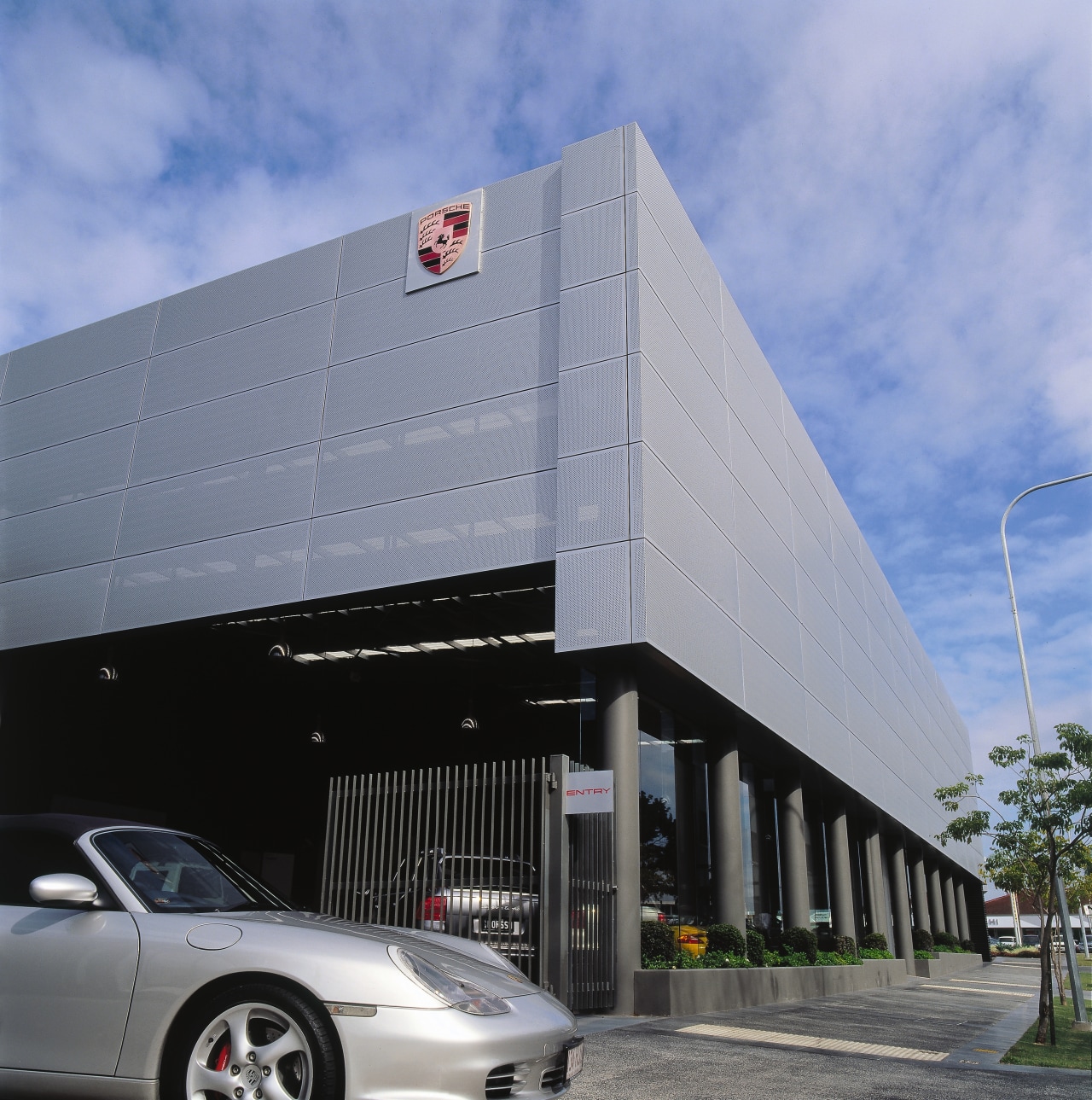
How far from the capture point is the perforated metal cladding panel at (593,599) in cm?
1155

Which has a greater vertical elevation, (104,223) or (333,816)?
(104,223)

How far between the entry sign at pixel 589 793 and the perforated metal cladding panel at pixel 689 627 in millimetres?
2349

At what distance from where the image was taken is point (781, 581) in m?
19.5

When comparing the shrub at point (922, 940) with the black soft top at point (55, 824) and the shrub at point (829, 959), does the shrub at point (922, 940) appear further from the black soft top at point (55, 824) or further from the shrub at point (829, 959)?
the black soft top at point (55, 824)

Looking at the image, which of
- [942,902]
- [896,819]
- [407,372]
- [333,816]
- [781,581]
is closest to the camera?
[333,816]

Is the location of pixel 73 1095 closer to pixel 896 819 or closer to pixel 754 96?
pixel 754 96

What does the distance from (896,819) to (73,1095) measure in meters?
29.8

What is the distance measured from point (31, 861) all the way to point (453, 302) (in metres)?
12.3

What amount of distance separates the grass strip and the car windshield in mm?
7204

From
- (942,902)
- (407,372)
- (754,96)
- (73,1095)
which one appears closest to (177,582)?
(407,372)

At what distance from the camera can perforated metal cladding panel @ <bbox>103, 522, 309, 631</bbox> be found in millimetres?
14820

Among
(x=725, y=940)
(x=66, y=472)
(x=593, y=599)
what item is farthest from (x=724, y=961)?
(x=66, y=472)

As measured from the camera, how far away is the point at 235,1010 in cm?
340

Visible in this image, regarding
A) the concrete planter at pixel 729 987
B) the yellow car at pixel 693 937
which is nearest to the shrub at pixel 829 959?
the concrete planter at pixel 729 987
